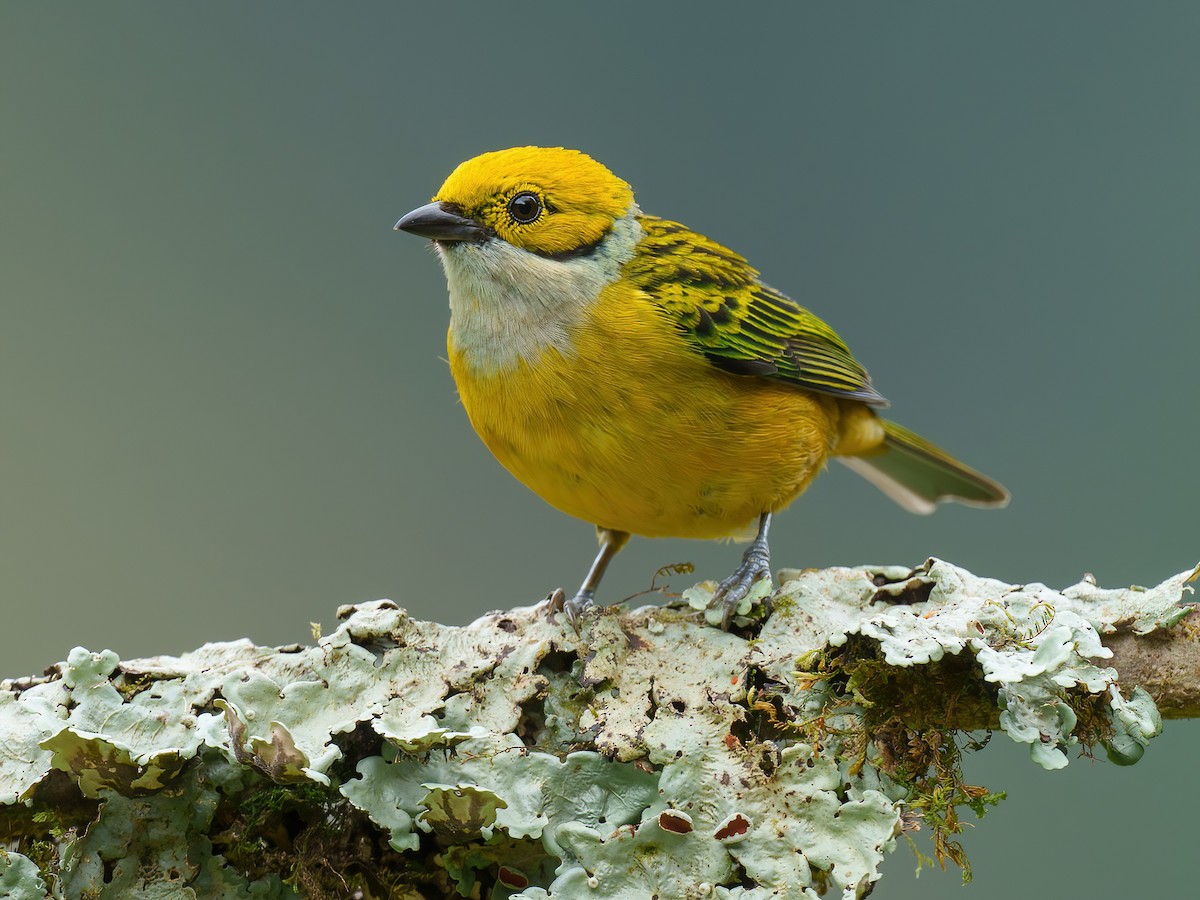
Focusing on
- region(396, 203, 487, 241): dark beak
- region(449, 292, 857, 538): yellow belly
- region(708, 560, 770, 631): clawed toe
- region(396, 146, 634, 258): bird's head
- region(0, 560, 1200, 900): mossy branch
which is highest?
region(396, 146, 634, 258): bird's head

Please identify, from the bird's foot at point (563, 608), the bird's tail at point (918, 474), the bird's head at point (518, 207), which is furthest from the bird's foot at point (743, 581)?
the bird's tail at point (918, 474)

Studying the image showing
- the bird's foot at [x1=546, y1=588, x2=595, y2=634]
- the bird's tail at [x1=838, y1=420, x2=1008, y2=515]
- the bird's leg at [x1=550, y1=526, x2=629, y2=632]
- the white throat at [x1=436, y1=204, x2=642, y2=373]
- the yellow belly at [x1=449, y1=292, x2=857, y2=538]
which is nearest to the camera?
the bird's foot at [x1=546, y1=588, x2=595, y2=634]

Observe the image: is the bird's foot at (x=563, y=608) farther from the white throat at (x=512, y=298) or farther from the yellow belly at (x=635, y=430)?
the white throat at (x=512, y=298)

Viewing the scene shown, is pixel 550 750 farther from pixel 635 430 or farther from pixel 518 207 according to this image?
pixel 518 207

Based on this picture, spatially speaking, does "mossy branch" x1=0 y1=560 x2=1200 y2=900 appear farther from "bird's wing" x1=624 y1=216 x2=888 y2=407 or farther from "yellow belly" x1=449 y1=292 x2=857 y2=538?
"bird's wing" x1=624 y1=216 x2=888 y2=407

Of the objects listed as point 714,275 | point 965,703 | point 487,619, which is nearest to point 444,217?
point 714,275

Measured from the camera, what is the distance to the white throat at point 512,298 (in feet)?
11.9

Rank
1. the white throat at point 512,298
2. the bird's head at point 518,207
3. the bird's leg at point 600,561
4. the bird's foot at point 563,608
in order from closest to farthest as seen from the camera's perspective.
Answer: the bird's foot at point 563,608
the white throat at point 512,298
the bird's head at point 518,207
the bird's leg at point 600,561

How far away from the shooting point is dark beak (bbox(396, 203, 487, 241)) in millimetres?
3727

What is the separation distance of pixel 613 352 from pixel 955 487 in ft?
7.15

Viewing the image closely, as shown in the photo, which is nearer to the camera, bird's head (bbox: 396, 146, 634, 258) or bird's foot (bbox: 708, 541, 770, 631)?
bird's foot (bbox: 708, 541, 770, 631)

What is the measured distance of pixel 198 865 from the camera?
232 centimetres

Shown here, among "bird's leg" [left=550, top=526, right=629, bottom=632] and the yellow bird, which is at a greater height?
the yellow bird

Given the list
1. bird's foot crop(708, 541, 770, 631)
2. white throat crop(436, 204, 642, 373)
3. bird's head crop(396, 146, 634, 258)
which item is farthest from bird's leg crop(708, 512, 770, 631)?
bird's head crop(396, 146, 634, 258)
